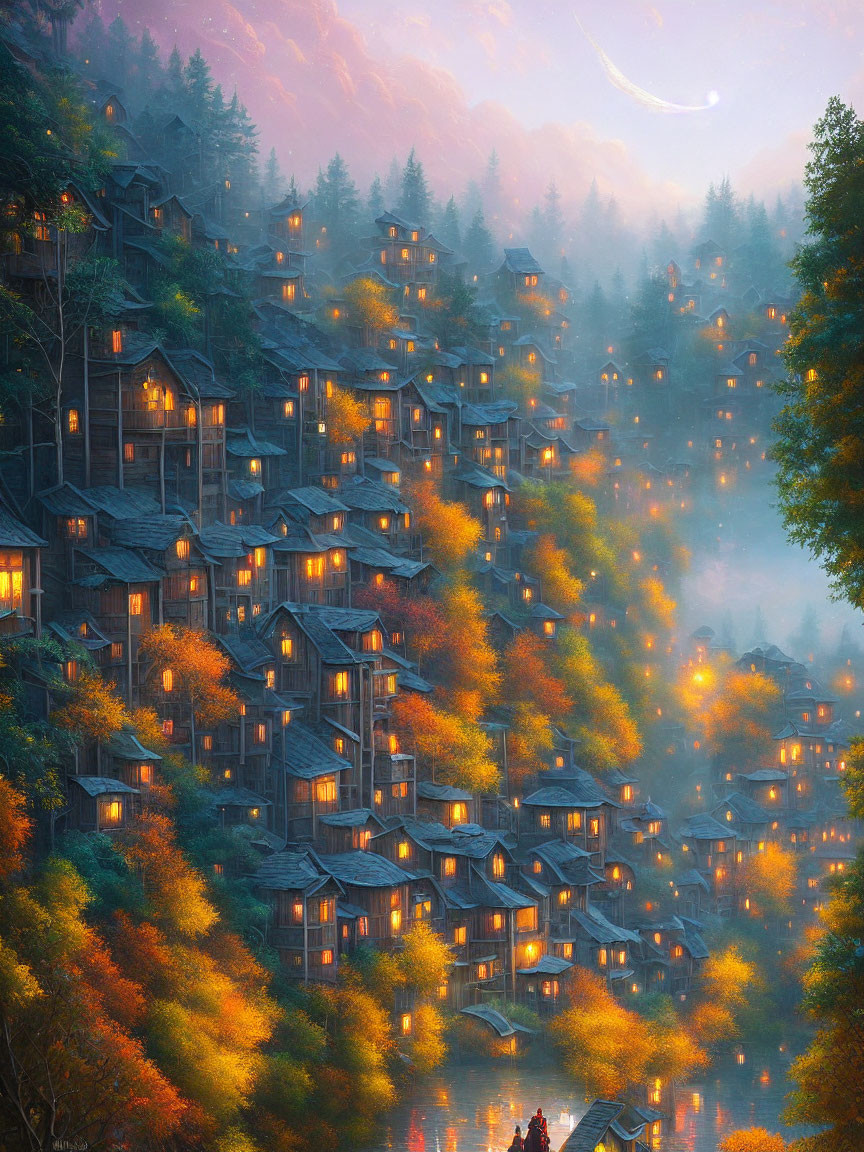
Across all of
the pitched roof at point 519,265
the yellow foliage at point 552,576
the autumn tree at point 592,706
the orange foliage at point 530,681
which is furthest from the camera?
the pitched roof at point 519,265

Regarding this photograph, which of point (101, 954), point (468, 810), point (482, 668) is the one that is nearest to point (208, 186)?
point (482, 668)

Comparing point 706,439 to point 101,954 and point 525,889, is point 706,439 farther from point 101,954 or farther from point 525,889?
point 101,954

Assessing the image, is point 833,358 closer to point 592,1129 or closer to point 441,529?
point 592,1129

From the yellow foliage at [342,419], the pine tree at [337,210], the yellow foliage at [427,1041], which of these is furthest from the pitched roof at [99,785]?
the pine tree at [337,210]

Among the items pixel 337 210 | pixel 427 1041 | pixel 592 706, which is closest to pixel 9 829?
pixel 427 1041

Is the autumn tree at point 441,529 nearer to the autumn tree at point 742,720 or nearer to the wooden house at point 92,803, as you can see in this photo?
the autumn tree at point 742,720
